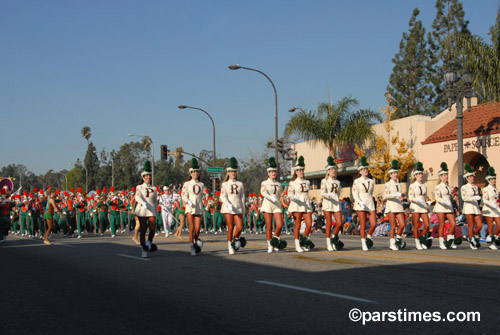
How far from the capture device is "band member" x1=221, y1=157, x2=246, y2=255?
42.9 ft

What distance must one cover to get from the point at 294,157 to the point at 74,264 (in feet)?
85.4

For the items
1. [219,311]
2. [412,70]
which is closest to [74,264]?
[219,311]

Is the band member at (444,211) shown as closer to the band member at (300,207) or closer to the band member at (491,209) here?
the band member at (491,209)

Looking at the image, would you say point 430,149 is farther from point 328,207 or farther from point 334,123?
point 328,207

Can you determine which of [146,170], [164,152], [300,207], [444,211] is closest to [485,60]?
[444,211]

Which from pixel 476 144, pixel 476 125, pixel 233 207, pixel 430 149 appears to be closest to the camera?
pixel 233 207

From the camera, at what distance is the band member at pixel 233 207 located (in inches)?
515

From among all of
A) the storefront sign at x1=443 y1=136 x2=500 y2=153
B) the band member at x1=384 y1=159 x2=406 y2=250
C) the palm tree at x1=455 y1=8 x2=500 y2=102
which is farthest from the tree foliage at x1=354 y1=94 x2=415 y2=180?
the band member at x1=384 y1=159 x2=406 y2=250

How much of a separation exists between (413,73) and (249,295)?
5107cm

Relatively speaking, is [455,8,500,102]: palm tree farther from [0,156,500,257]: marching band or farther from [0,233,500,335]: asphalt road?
[0,233,500,335]: asphalt road

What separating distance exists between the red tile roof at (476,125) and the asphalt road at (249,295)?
67.0 feet

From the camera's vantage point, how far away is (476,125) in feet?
102

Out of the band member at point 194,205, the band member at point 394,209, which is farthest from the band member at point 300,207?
the band member at point 194,205

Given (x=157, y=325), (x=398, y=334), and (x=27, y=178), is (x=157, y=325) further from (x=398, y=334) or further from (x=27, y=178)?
(x=27, y=178)
